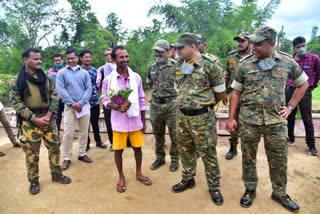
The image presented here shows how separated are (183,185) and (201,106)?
1083 millimetres

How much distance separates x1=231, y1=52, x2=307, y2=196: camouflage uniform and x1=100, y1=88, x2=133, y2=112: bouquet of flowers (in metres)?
1.22

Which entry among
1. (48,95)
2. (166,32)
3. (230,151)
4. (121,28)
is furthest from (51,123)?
(121,28)

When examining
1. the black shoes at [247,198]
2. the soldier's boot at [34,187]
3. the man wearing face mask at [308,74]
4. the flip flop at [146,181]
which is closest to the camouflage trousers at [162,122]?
the flip flop at [146,181]

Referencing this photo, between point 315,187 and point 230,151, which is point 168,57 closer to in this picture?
point 230,151

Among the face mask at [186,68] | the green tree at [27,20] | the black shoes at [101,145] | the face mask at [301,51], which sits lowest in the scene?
the black shoes at [101,145]

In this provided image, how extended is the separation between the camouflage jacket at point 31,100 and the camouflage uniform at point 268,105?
223 cm

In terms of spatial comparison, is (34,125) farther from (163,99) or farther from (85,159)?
(163,99)

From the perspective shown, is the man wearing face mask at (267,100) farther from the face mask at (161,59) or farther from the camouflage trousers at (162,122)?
the face mask at (161,59)

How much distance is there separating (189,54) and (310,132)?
2.79 metres

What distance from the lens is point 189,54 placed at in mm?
2951

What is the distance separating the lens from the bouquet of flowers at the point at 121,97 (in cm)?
319

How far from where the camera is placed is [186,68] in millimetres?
2967

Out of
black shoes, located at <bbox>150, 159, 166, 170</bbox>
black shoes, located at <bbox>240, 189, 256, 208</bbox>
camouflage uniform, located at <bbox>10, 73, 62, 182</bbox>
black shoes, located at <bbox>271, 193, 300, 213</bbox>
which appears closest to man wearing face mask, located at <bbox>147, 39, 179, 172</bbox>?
black shoes, located at <bbox>150, 159, 166, 170</bbox>

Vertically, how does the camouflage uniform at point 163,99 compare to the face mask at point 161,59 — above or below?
below
